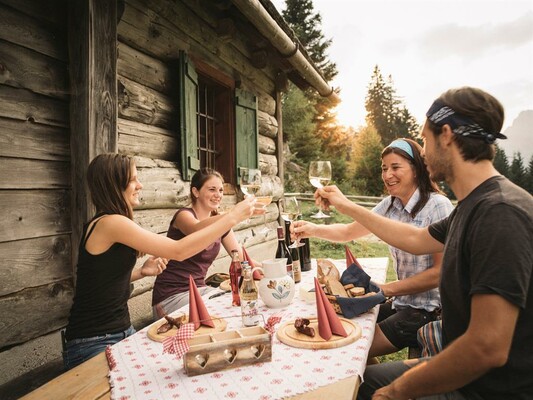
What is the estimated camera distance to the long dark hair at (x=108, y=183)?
2.32 m

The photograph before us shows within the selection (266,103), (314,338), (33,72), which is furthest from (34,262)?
(266,103)

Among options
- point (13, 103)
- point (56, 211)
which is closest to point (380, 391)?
point (56, 211)

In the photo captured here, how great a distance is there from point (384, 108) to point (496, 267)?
47.8 metres

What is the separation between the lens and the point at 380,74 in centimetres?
4634

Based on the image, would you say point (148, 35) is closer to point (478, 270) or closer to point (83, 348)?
point (83, 348)

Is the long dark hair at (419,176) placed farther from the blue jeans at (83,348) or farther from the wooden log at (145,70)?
the wooden log at (145,70)

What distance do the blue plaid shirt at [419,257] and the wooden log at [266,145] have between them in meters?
4.17

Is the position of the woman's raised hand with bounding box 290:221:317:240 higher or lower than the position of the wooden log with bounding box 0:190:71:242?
lower

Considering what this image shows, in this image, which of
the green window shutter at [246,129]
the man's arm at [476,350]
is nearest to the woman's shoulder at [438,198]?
the man's arm at [476,350]

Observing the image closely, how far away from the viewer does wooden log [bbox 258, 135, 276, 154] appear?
6.88 meters

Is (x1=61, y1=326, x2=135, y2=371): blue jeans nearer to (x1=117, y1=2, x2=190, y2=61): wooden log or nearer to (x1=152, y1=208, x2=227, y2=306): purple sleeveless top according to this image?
(x1=152, y1=208, x2=227, y2=306): purple sleeveless top

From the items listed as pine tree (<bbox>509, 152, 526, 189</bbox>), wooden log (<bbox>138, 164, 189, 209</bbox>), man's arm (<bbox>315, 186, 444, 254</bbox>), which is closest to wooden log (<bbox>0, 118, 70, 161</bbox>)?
wooden log (<bbox>138, 164, 189, 209</bbox>)

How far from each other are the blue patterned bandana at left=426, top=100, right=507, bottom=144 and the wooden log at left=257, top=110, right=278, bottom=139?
206 inches

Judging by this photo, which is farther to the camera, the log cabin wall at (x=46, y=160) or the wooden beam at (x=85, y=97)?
the wooden beam at (x=85, y=97)
